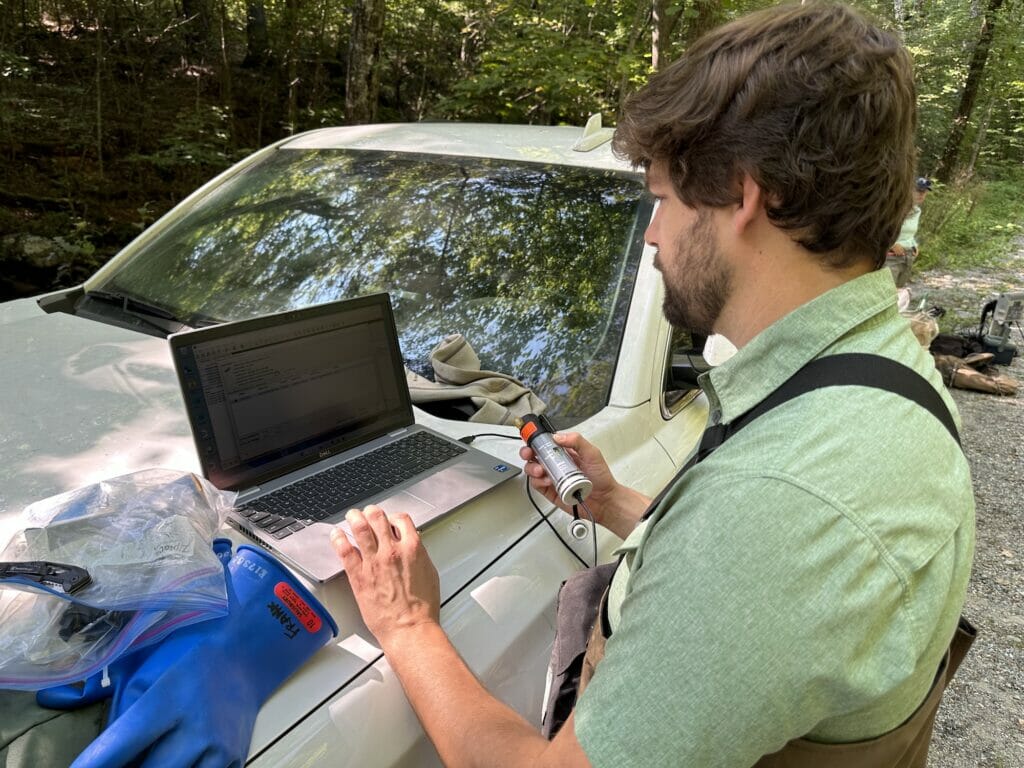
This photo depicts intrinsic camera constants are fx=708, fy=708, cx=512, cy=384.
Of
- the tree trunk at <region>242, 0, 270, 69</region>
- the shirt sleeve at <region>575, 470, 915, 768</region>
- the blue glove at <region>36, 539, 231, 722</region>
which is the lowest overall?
the blue glove at <region>36, 539, 231, 722</region>

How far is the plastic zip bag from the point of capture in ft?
3.13

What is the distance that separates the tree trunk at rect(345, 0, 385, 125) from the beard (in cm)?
577

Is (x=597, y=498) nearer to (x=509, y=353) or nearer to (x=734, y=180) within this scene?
(x=509, y=353)

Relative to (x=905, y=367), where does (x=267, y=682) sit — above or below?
below

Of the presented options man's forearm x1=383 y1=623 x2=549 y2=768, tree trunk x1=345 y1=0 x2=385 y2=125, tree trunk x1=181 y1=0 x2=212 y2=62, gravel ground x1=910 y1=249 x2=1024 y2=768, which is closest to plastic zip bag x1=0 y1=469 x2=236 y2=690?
man's forearm x1=383 y1=623 x2=549 y2=768

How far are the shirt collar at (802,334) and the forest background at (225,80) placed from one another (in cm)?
548

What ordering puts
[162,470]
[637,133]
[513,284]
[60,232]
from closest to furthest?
[637,133]
[162,470]
[513,284]
[60,232]

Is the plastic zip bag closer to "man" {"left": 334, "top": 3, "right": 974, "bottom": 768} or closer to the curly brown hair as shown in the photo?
"man" {"left": 334, "top": 3, "right": 974, "bottom": 768}

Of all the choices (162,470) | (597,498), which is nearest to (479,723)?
(597,498)

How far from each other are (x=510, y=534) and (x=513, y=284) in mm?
938

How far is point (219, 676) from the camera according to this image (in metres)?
1.00

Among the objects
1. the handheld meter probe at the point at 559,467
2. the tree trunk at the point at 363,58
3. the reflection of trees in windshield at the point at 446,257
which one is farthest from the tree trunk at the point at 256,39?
the handheld meter probe at the point at 559,467

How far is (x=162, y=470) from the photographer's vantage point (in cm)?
141

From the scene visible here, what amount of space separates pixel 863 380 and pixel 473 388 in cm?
119
